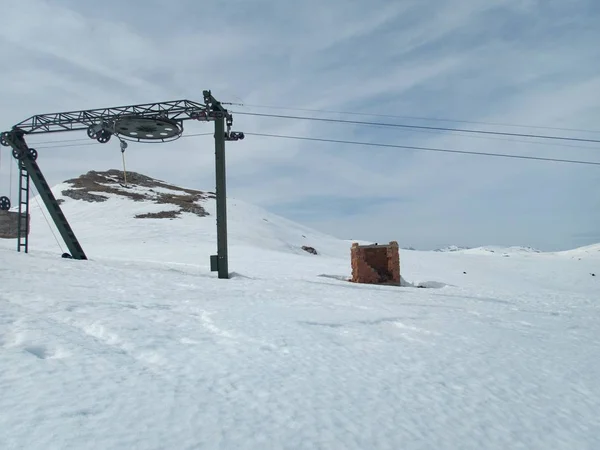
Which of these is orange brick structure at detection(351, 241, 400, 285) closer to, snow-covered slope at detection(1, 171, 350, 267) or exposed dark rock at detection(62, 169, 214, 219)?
snow-covered slope at detection(1, 171, 350, 267)

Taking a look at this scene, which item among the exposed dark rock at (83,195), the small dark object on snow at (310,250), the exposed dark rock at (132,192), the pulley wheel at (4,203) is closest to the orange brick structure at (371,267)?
the pulley wheel at (4,203)

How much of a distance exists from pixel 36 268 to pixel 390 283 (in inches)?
551

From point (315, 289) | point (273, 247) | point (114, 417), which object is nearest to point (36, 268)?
point (315, 289)

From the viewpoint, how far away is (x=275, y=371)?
4.50 meters

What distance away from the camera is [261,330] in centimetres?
623

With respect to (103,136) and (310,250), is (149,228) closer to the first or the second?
(310,250)

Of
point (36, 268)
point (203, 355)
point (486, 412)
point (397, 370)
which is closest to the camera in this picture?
point (486, 412)

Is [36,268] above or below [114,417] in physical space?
above

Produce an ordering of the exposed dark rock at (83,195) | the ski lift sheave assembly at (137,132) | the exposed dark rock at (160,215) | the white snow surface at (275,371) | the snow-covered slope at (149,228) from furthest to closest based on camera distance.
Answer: the exposed dark rock at (83,195), the exposed dark rock at (160,215), the snow-covered slope at (149,228), the ski lift sheave assembly at (137,132), the white snow surface at (275,371)

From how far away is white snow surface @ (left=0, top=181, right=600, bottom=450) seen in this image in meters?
3.08

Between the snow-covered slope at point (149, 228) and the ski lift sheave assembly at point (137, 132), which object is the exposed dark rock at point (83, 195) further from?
the ski lift sheave assembly at point (137, 132)

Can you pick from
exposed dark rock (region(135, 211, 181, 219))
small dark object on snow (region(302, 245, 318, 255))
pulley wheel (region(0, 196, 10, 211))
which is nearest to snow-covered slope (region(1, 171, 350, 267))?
exposed dark rock (region(135, 211, 181, 219))

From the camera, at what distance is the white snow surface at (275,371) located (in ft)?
10.1

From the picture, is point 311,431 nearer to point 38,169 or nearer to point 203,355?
point 203,355
